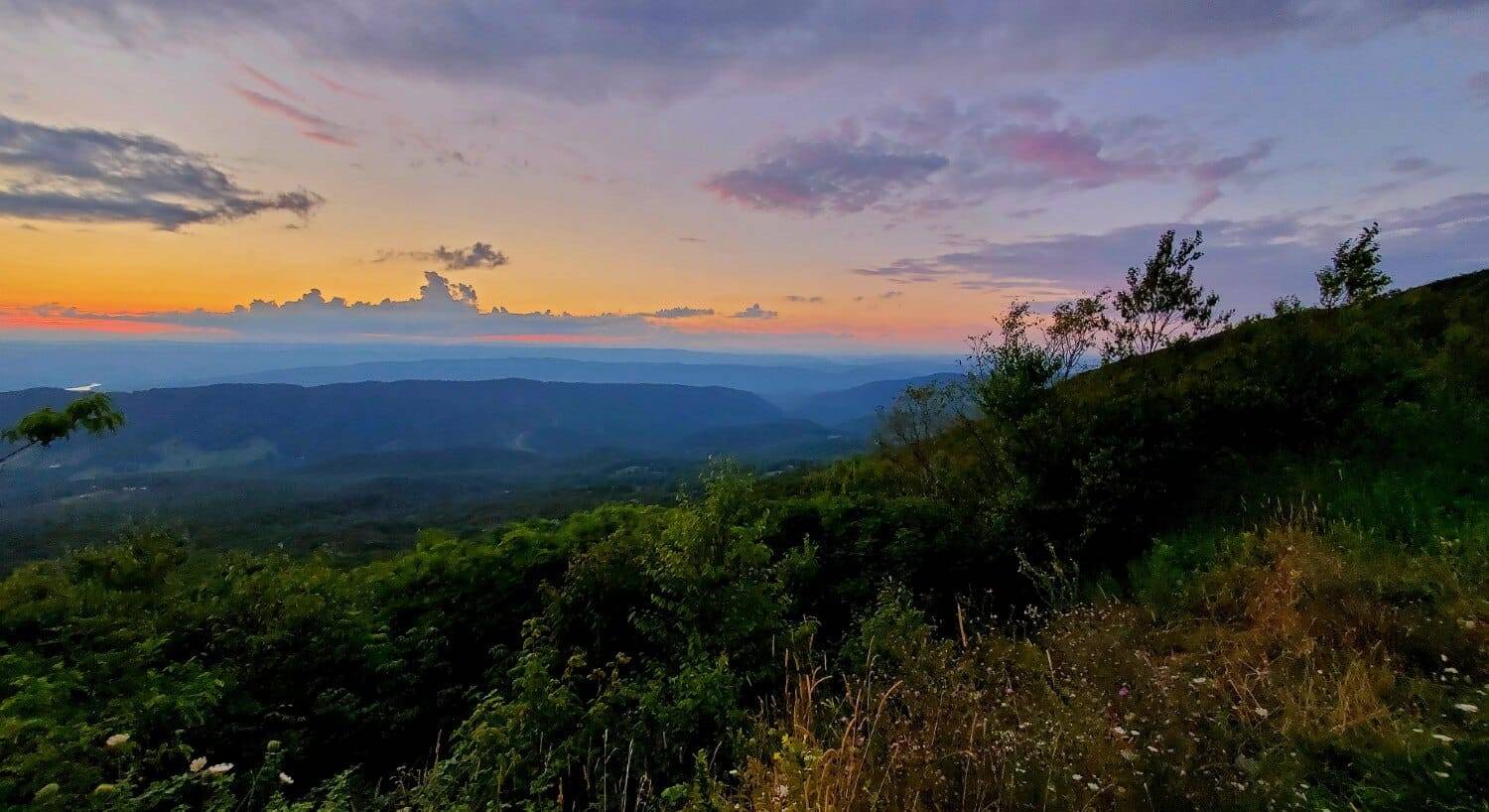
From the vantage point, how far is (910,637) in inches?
217

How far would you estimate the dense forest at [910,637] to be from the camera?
3.48 m

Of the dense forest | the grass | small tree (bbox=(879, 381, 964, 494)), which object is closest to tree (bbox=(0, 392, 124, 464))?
the dense forest

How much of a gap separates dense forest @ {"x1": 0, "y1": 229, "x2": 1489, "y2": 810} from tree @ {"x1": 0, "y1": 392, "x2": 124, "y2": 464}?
132 cm

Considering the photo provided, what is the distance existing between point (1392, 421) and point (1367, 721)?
28.1ft

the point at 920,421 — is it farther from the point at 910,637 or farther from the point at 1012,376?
the point at 910,637

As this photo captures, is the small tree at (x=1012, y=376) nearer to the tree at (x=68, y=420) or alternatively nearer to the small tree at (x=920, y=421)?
the small tree at (x=920, y=421)

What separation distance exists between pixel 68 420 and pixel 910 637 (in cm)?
929

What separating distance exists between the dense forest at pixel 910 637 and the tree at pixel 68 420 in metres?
1.32

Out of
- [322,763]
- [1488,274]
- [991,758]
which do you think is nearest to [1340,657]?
[991,758]

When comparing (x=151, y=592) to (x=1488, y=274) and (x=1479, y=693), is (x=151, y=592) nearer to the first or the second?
(x=1479, y=693)

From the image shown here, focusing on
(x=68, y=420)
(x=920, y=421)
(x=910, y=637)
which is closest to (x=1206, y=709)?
(x=910, y=637)

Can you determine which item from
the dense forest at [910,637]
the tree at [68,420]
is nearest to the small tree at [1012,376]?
the dense forest at [910,637]

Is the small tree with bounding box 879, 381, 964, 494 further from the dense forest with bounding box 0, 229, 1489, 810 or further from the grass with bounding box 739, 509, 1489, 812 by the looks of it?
the grass with bounding box 739, 509, 1489, 812

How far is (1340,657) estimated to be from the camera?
421cm
